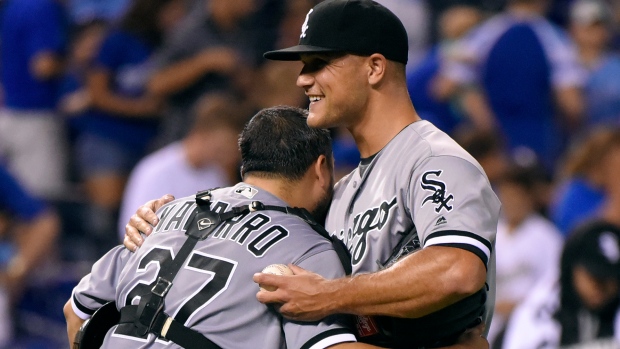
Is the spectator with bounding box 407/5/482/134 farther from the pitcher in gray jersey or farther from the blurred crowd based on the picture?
the pitcher in gray jersey

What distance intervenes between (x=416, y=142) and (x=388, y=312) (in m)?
0.63

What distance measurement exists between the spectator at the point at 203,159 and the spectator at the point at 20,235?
25.8 inches

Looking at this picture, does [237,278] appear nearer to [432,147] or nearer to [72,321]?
[432,147]

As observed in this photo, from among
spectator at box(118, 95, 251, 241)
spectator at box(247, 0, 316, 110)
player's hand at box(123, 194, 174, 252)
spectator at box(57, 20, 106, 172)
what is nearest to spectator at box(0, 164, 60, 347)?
spectator at box(118, 95, 251, 241)

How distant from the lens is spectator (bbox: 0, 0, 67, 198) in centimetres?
914

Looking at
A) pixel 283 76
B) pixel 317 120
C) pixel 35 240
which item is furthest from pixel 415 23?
pixel 317 120

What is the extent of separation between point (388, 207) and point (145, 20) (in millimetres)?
5923

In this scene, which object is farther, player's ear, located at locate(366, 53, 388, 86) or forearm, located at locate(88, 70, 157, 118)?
forearm, located at locate(88, 70, 157, 118)

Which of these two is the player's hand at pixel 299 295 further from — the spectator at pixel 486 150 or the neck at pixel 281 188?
the spectator at pixel 486 150

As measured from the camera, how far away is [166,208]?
4.01 metres

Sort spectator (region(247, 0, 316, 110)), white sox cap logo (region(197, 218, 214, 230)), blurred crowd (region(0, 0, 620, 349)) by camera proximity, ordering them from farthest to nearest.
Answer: spectator (region(247, 0, 316, 110)) → blurred crowd (region(0, 0, 620, 349)) → white sox cap logo (region(197, 218, 214, 230))

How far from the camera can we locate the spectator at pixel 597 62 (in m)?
8.67

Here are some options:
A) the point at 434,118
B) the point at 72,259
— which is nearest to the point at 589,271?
the point at 434,118

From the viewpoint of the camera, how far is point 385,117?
154 inches
